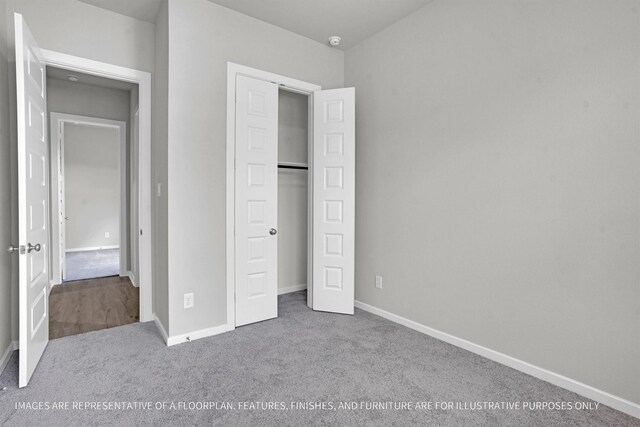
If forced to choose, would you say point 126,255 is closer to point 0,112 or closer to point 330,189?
point 0,112

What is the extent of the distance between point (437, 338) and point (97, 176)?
A: 7.85 meters

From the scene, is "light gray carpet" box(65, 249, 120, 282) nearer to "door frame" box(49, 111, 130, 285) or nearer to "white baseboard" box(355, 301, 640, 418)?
"door frame" box(49, 111, 130, 285)

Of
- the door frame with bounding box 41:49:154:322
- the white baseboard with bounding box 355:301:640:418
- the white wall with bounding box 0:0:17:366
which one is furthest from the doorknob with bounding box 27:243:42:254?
the white baseboard with bounding box 355:301:640:418

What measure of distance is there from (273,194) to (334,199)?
618 mm

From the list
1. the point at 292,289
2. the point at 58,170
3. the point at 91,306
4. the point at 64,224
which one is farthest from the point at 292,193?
Answer: the point at 64,224

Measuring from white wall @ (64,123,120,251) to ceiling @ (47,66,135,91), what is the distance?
3.28 meters

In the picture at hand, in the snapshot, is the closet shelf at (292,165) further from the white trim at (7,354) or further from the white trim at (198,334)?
the white trim at (7,354)

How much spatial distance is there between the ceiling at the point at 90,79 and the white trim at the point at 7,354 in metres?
2.88

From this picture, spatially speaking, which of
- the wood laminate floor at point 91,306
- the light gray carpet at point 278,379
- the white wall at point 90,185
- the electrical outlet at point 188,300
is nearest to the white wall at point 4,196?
the light gray carpet at point 278,379

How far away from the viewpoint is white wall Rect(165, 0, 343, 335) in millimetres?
2691

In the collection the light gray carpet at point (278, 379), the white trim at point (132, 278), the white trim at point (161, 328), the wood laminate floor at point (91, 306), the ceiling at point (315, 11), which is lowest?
the light gray carpet at point (278, 379)

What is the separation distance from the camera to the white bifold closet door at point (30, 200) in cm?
197

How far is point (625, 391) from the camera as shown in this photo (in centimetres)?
186

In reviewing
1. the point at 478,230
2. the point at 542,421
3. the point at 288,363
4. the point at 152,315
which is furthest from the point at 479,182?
the point at 152,315
